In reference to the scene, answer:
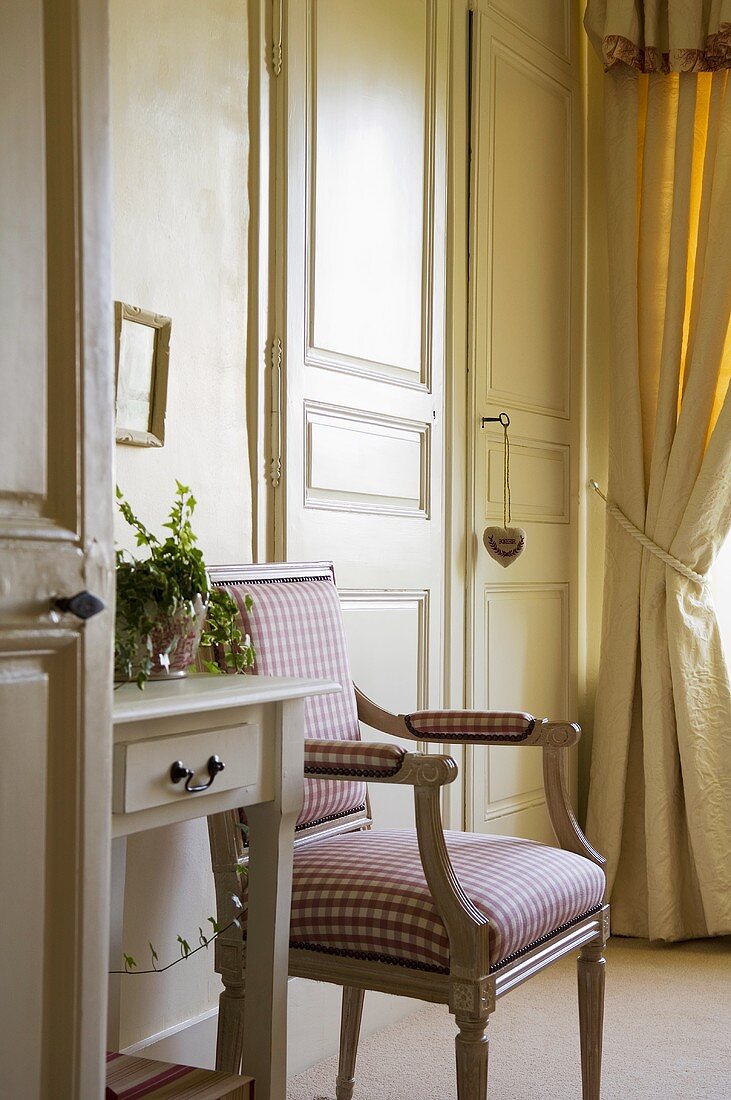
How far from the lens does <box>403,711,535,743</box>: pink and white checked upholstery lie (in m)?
2.16

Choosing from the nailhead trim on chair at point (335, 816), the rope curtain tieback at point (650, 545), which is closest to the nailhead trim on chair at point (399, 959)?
the nailhead trim on chair at point (335, 816)

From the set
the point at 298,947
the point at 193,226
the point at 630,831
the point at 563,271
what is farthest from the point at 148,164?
the point at 630,831

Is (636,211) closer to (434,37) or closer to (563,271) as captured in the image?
(563,271)

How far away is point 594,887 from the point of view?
205 centimetres

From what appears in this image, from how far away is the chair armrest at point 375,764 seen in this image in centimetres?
173

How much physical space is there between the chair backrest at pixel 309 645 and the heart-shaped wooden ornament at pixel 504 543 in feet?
2.92

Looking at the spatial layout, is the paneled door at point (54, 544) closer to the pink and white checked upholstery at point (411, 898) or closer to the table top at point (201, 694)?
the table top at point (201, 694)

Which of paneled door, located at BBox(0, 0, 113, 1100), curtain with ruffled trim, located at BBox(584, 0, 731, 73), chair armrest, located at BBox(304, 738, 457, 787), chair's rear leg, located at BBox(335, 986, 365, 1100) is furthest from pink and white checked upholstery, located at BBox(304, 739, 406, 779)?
curtain with ruffled trim, located at BBox(584, 0, 731, 73)

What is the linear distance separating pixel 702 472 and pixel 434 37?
4.41 ft

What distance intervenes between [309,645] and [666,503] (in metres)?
1.60

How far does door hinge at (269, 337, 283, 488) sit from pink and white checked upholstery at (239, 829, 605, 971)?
768 millimetres

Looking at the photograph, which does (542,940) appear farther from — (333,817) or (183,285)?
(183,285)

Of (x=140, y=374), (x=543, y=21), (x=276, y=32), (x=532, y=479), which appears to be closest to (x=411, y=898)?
(x=140, y=374)

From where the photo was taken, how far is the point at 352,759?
70.9 inches
